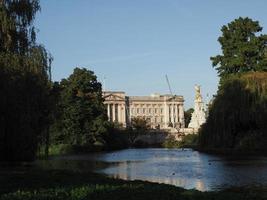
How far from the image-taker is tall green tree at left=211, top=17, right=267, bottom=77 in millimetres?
75562

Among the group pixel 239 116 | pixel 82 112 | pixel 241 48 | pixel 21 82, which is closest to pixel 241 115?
pixel 239 116

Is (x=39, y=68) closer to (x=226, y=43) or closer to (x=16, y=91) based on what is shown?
(x=16, y=91)

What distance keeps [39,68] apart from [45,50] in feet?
5.03

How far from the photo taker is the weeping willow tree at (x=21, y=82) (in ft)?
114

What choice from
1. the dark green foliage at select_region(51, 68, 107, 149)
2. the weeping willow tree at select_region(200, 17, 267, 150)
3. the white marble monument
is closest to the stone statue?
the white marble monument

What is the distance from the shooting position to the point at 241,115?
5881 centimetres

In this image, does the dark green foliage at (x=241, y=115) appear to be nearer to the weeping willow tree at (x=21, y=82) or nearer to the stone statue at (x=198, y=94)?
the weeping willow tree at (x=21, y=82)

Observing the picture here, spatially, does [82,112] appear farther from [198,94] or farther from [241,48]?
[198,94]

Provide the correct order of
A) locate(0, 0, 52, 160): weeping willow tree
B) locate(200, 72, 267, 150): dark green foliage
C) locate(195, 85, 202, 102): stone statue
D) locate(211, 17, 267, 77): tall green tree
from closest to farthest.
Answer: locate(0, 0, 52, 160): weeping willow tree < locate(200, 72, 267, 150): dark green foliage < locate(211, 17, 267, 77): tall green tree < locate(195, 85, 202, 102): stone statue

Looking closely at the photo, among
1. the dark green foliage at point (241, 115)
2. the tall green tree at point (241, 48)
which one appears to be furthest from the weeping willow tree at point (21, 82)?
the tall green tree at point (241, 48)

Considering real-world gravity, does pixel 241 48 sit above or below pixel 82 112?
above

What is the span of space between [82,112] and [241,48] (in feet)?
96.2

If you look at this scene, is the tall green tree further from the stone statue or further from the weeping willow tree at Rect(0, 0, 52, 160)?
the stone statue

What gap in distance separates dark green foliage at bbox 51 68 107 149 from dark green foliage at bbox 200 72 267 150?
109ft
